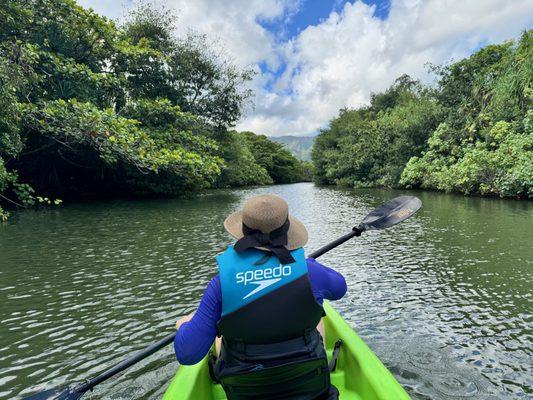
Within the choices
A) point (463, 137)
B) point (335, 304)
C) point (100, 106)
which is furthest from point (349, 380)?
point (463, 137)

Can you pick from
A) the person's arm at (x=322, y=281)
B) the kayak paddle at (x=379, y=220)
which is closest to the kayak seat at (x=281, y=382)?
the person's arm at (x=322, y=281)

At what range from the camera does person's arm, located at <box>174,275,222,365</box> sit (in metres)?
1.95

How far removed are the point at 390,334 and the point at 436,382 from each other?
107 cm

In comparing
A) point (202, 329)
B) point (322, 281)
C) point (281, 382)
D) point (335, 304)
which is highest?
point (322, 281)

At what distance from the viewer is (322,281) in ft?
A: 6.98

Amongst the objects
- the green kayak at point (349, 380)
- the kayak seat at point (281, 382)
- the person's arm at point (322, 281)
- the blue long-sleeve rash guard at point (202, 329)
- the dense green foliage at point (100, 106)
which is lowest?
the green kayak at point (349, 380)

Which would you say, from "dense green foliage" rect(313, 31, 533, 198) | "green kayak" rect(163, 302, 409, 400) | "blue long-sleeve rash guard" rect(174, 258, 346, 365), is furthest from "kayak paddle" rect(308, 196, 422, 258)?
"dense green foliage" rect(313, 31, 533, 198)

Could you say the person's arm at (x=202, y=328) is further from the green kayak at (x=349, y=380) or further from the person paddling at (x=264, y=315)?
the green kayak at (x=349, y=380)

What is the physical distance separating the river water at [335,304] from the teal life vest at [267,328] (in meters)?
1.86

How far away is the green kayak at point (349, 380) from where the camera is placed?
8.08 ft

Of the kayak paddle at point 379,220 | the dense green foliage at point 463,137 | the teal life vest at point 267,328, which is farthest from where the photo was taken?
the dense green foliage at point 463,137

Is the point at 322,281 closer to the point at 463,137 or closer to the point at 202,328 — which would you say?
the point at 202,328

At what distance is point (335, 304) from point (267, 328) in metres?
3.97

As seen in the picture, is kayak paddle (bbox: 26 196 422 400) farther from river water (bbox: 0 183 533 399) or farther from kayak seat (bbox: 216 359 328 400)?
kayak seat (bbox: 216 359 328 400)
